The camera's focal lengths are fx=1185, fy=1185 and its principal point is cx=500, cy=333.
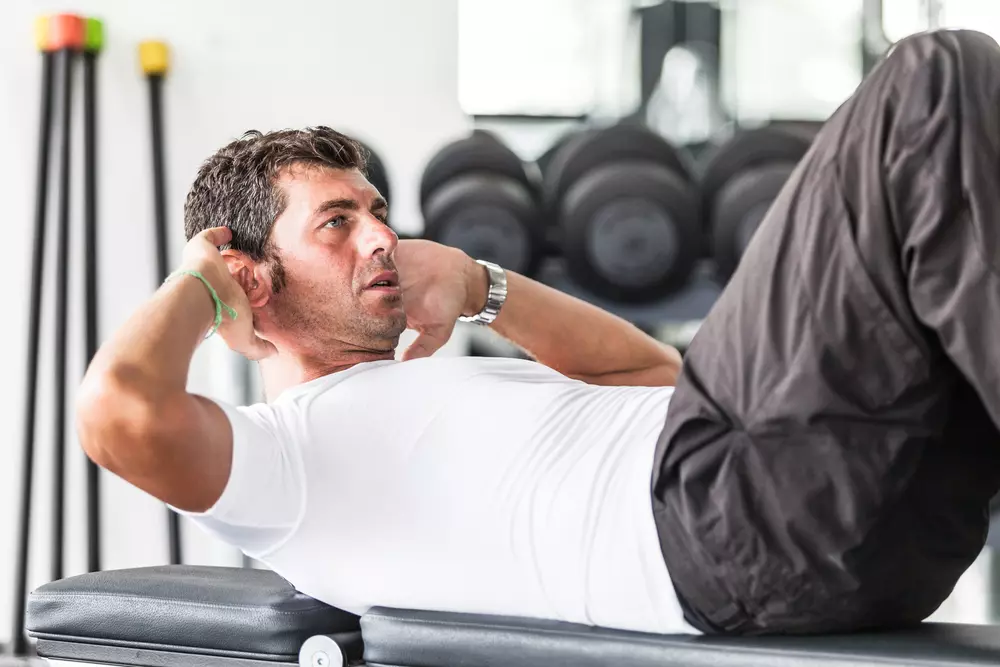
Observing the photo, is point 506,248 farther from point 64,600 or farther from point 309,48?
point 64,600

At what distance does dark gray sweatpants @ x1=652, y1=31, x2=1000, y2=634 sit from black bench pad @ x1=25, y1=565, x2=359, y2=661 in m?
0.46

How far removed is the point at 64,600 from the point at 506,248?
1955 mm

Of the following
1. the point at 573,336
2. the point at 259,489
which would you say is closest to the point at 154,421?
the point at 259,489

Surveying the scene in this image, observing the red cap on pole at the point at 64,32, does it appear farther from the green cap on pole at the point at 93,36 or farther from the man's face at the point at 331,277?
the man's face at the point at 331,277

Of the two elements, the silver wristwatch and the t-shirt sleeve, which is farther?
the silver wristwatch

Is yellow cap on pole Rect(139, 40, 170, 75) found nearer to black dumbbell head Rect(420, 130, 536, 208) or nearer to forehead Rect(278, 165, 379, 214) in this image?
black dumbbell head Rect(420, 130, 536, 208)

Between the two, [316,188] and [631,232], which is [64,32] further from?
[316,188]

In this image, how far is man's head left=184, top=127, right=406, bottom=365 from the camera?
65.0 inches

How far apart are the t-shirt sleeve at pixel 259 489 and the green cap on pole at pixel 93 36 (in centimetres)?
261

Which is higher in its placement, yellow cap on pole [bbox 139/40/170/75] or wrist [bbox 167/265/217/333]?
yellow cap on pole [bbox 139/40/170/75]

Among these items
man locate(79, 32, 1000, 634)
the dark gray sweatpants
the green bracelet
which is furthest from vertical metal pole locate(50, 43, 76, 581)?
the dark gray sweatpants

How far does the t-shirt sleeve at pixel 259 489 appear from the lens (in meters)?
1.29

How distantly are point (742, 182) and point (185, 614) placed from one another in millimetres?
2310

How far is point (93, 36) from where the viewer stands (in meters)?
3.68
